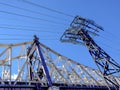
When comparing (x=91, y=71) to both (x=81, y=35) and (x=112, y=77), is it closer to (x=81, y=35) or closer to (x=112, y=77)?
(x=112, y=77)

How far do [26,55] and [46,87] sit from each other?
1112 centimetres

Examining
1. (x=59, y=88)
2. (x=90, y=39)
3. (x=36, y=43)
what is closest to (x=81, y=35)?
(x=90, y=39)

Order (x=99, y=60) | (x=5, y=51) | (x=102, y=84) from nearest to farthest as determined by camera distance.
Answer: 1. (x=5, y=51)
2. (x=99, y=60)
3. (x=102, y=84)

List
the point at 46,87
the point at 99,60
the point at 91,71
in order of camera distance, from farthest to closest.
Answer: the point at 91,71 < the point at 99,60 < the point at 46,87

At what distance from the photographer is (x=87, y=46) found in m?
70.0

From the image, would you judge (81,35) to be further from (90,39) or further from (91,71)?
(91,71)

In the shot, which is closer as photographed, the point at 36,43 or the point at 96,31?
the point at 36,43

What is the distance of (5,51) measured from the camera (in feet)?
204

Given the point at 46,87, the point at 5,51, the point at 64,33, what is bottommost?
the point at 46,87

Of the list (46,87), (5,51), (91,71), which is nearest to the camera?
(46,87)

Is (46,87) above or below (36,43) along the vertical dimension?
below

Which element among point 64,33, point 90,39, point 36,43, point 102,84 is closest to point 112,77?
point 102,84

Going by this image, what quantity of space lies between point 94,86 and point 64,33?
1540 centimetres

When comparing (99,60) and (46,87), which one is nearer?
(46,87)
